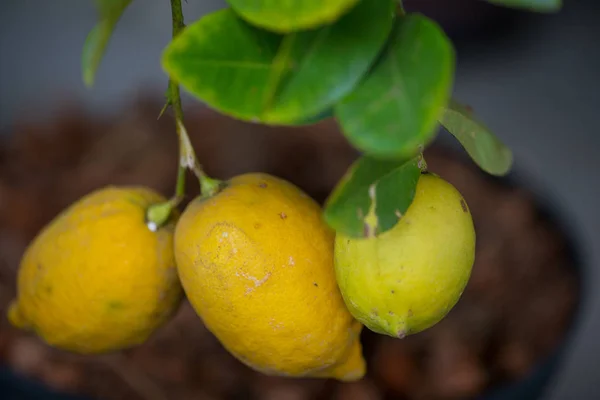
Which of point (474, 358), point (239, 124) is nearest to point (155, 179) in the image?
point (239, 124)

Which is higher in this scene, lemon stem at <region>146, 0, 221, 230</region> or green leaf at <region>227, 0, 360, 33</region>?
green leaf at <region>227, 0, 360, 33</region>

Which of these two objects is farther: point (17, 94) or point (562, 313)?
point (17, 94)

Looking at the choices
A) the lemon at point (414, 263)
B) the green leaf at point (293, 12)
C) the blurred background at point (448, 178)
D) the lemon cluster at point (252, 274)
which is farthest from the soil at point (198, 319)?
the green leaf at point (293, 12)

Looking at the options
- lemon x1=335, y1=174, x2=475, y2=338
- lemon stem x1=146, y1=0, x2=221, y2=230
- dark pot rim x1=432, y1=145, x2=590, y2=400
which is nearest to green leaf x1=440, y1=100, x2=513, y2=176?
lemon x1=335, y1=174, x2=475, y2=338

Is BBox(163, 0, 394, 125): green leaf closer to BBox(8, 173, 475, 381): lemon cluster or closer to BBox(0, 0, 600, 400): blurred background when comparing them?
BBox(8, 173, 475, 381): lemon cluster

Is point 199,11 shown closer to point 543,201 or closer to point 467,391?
point 543,201

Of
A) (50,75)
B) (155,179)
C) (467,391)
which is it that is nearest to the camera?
(467,391)
